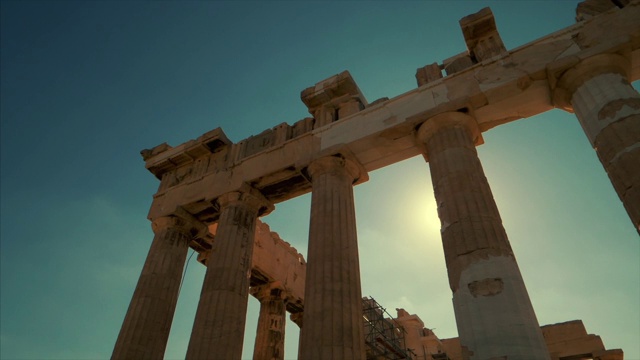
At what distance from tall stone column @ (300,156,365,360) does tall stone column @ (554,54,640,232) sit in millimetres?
6824

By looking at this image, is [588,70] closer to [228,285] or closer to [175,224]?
[228,285]

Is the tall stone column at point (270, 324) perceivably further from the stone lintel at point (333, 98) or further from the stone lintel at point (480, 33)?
the stone lintel at point (480, 33)

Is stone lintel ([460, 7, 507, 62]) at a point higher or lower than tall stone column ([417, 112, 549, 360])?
higher

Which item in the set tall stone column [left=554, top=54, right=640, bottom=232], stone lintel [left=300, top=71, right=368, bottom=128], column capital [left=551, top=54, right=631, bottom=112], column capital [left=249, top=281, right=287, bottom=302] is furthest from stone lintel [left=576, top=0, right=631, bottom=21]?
column capital [left=249, top=281, right=287, bottom=302]

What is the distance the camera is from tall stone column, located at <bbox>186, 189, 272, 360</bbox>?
13055 mm

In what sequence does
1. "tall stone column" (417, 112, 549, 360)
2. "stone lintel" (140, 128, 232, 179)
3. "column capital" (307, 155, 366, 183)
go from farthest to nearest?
"stone lintel" (140, 128, 232, 179), "column capital" (307, 155, 366, 183), "tall stone column" (417, 112, 549, 360)

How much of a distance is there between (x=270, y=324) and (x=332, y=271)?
10264 mm

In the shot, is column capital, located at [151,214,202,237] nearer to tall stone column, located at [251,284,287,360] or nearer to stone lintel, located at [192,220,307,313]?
stone lintel, located at [192,220,307,313]

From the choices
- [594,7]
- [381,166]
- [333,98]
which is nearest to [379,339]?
[381,166]

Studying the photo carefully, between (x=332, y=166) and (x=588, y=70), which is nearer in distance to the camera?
(x=588, y=70)

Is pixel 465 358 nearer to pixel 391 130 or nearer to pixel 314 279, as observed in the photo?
pixel 314 279

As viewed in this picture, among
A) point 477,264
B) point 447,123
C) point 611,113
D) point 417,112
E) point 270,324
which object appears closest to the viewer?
point 477,264

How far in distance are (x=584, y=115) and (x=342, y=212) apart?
723 cm

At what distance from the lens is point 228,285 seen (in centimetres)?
1420
